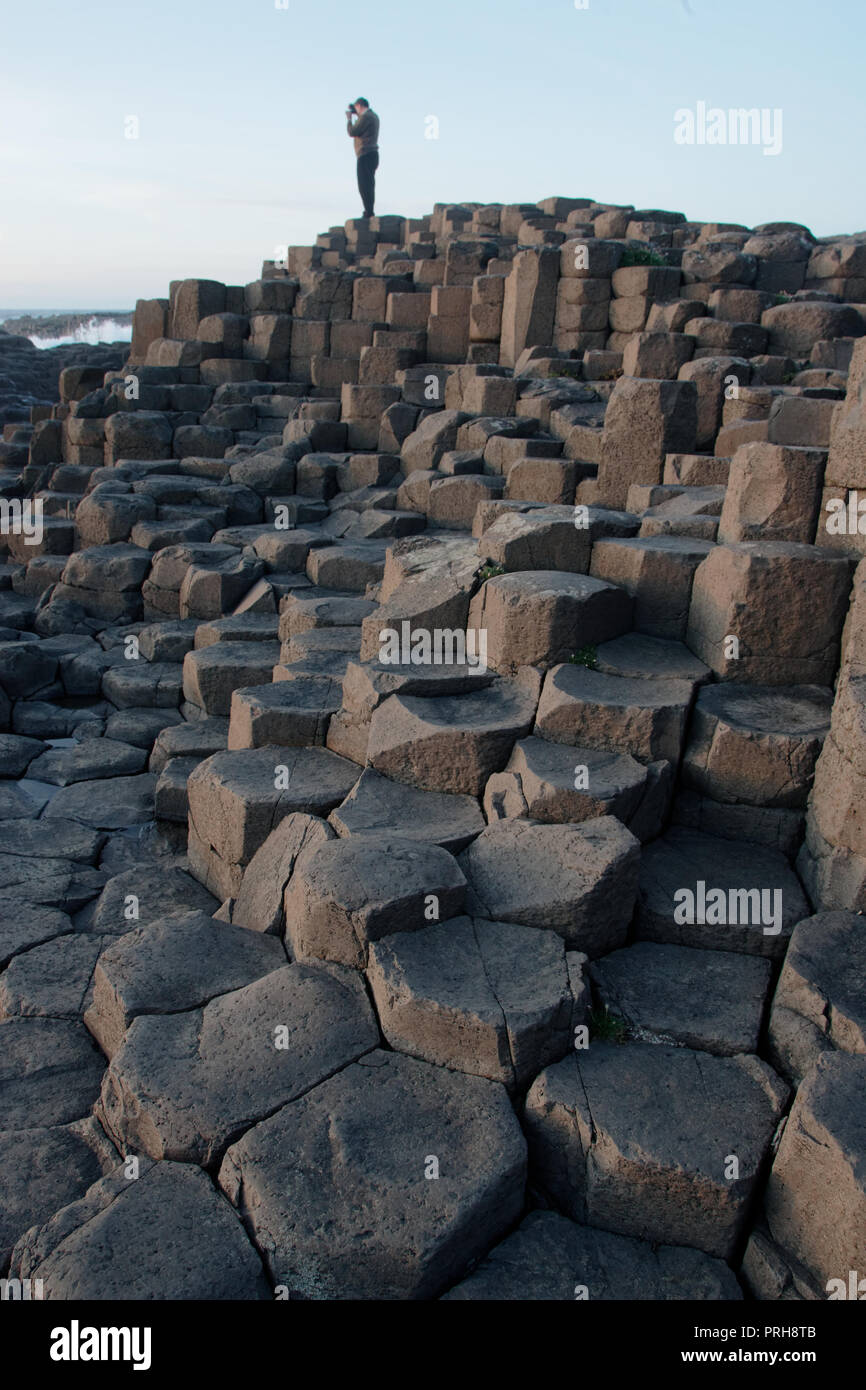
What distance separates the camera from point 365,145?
69.9 feet

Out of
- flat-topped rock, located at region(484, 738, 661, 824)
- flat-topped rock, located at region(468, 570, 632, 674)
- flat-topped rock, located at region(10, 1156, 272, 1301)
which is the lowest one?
flat-topped rock, located at region(10, 1156, 272, 1301)

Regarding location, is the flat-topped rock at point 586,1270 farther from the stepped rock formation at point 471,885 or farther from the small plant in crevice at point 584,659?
the small plant in crevice at point 584,659

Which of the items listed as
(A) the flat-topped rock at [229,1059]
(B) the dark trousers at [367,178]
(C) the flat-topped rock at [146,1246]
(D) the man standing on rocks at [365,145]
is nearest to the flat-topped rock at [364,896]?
(A) the flat-topped rock at [229,1059]

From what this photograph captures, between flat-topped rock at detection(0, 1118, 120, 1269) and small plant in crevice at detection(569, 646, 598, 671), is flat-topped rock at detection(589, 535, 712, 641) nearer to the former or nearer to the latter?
small plant in crevice at detection(569, 646, 598, 671)

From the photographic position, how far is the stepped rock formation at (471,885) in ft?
12.0

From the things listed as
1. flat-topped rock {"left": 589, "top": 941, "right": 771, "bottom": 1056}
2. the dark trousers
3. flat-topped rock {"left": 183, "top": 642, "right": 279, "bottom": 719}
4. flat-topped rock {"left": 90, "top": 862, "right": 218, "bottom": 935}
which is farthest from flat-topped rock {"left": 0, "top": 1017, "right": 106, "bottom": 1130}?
the dark trousers

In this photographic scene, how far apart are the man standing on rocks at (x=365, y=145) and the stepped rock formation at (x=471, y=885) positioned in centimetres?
1293

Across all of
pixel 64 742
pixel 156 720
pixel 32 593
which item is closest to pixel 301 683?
pixel 156 720

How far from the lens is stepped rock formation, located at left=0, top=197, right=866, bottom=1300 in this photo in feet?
12.0

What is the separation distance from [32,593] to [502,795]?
317 inches

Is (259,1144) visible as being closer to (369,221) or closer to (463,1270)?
(463,1270)

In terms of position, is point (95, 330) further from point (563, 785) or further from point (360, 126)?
point (563, 785)

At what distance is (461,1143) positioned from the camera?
3.77m

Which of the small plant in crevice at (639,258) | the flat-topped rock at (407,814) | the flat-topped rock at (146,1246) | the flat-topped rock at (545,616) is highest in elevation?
the small plant in crevice at (639,258)
